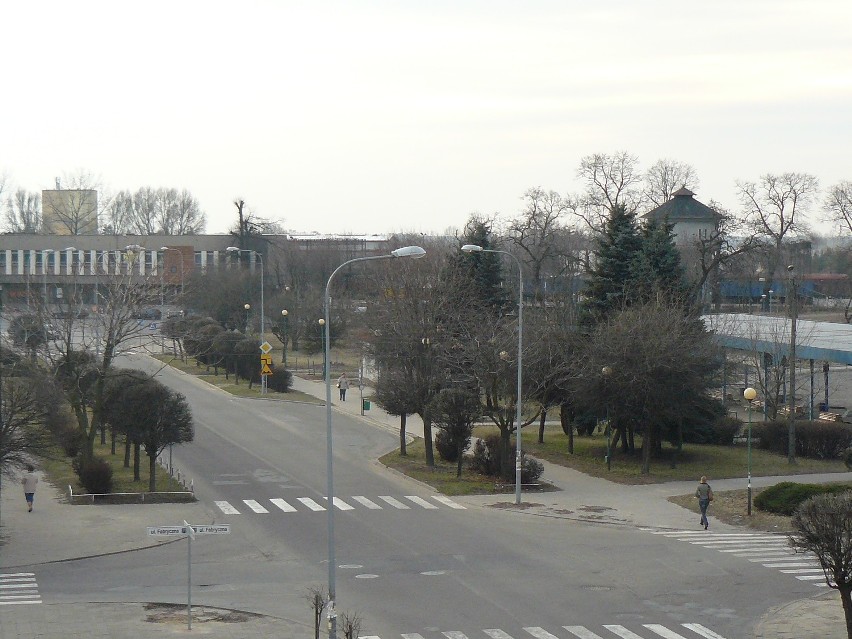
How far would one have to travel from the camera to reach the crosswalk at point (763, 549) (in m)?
24.0

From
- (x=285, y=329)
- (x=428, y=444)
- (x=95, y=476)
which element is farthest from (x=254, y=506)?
(x=285, y=329)

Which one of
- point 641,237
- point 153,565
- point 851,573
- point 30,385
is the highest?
point 641,237

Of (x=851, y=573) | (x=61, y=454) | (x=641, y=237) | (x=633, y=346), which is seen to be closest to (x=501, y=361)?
(x=633, y=346)

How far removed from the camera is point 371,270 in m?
75.6

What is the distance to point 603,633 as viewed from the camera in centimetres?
1894

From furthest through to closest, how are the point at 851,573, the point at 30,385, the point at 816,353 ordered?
the point at 816,353 → the point at 30,385 → the point at 851,573

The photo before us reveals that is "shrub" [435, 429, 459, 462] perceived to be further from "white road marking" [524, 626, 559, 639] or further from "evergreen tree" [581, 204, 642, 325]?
"white road marking" [524, 626, 559, 639]

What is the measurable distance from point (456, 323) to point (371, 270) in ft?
106

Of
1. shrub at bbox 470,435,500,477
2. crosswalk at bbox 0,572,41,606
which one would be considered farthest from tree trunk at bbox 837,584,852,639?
shrub at bbox 470,435,500,477

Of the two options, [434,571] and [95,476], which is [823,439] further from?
[95,476]

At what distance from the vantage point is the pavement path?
744 inches

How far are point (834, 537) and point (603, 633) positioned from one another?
13.9ft

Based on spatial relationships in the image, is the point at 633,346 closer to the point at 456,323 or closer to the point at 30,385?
the point at 456,323

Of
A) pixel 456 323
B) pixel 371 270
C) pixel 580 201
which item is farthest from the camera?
pixel 580 201
